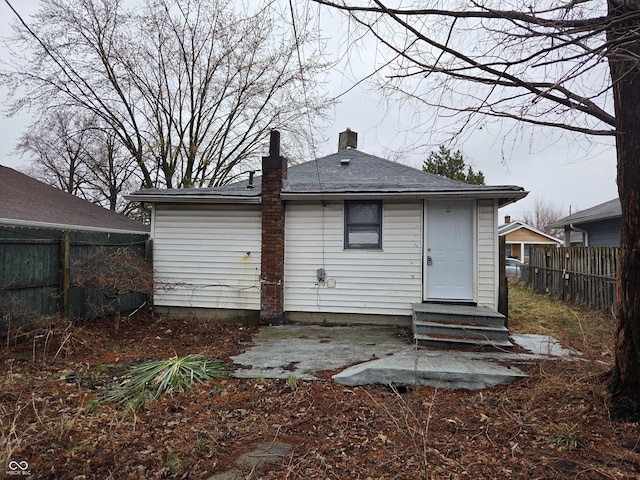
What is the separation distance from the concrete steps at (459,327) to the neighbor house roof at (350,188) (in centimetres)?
215

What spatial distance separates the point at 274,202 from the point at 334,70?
4598 mm

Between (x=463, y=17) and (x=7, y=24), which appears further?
(x=7, y=24)

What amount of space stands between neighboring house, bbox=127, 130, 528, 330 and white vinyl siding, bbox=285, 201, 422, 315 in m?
0.02

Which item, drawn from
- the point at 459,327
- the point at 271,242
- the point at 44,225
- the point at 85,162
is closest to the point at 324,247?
the point at 271,242

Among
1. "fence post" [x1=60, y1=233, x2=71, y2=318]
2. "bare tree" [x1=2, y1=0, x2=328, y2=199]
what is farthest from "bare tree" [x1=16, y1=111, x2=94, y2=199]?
"fence post" [x1=60, y1=233, x2=71, y2=318]

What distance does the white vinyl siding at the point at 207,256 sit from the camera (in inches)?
305

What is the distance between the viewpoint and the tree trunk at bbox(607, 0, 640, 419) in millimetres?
3090

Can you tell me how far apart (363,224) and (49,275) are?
5.77 meters

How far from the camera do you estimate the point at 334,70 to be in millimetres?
3016

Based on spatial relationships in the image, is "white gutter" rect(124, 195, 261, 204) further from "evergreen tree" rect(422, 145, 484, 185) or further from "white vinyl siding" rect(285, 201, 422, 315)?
"evergreen tree" rect(422, 145, 484, 185)

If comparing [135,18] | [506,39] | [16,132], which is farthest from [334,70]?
[16,132]

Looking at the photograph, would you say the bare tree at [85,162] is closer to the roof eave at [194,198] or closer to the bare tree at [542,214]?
the roof eave at [194,198]

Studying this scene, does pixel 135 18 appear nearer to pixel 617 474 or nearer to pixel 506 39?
pixel 506 39

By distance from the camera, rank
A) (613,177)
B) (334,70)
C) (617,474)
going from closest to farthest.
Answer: (617,474)
(334,70)
(613,177)
